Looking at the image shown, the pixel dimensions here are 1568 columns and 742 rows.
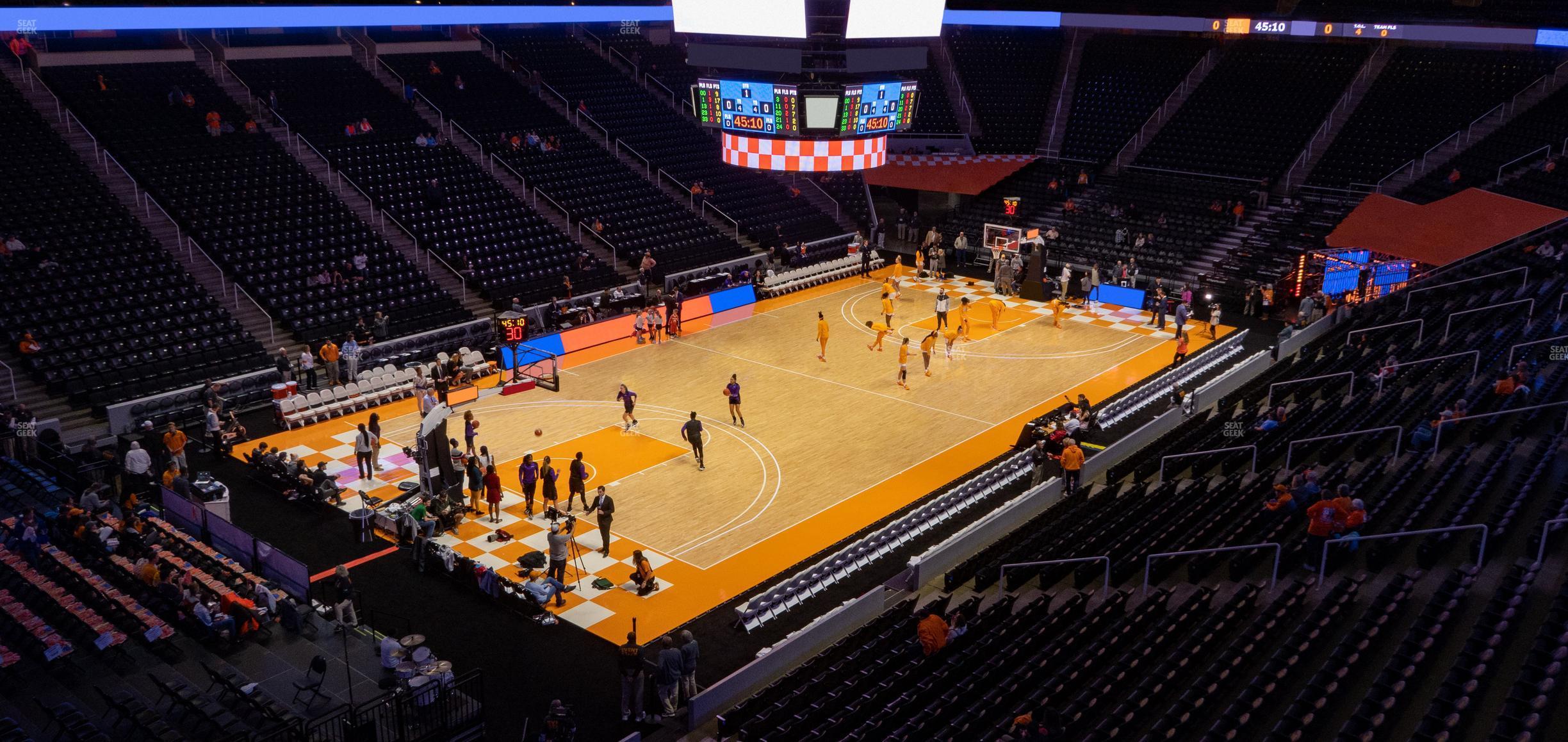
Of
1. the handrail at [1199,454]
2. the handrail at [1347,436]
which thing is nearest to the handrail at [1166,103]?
the handrail at [1199,454]

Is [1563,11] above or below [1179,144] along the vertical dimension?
above

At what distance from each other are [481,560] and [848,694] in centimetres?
795

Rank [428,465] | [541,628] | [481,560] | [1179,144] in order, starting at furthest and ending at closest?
[1179,144] < [428,465] < [481,560] < [541,628]

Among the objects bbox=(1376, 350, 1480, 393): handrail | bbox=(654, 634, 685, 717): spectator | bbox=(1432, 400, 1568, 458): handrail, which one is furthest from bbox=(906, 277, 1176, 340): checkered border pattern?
bbox=(654, 634, 685, 717): spectator

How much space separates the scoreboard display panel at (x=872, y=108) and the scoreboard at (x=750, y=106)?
106cm

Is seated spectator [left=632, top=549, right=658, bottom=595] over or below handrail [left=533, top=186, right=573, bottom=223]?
below

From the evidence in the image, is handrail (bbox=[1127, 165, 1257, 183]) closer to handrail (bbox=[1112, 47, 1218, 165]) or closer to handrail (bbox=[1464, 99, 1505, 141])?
handrail (bbox=[1112, 47, 1218, 165])

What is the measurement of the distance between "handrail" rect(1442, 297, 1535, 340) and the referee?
16318 mm

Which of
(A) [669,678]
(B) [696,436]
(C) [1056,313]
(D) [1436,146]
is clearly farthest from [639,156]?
(A) [669,678]

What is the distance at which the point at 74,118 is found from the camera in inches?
1324

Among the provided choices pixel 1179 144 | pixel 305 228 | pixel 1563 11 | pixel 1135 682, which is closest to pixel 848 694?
pixel 1135 682

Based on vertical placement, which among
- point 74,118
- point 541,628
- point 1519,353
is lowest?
point 541,628

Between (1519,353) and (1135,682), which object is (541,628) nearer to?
(1135,682)

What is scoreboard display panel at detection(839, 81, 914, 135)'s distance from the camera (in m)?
23.9
